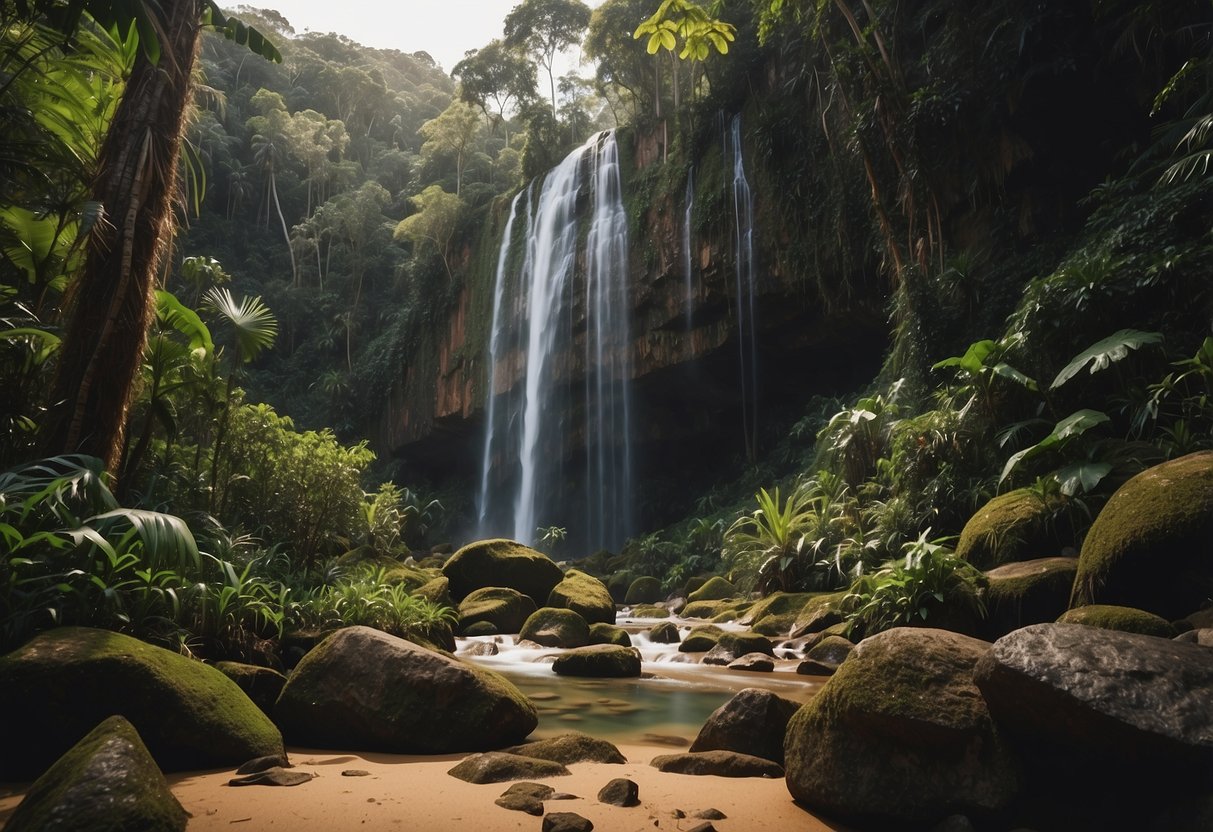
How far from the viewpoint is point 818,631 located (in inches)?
334

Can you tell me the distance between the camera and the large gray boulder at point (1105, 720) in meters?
2.53

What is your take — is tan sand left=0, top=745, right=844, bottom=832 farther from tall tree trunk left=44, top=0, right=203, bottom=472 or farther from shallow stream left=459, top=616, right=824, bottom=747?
tall tree trunk left=44, top=0, right=203, bottom=472

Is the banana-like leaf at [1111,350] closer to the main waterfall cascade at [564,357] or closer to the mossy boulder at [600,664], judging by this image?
the mossy boulder at [600,664]

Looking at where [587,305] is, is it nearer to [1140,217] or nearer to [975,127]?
[975,127]

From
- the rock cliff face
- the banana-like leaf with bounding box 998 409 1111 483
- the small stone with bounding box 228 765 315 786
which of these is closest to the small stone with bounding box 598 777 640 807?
the small stone with bounding box 228 765 315 786

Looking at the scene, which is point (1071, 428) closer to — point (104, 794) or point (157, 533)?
point (157, 533)

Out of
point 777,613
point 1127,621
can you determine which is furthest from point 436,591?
point 1127,621

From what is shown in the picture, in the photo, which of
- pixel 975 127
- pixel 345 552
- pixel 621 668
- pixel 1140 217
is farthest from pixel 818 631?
pixel 975 127

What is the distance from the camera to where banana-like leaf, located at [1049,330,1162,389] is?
7270 mm

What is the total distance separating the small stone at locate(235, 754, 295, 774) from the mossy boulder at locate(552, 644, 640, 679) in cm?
425

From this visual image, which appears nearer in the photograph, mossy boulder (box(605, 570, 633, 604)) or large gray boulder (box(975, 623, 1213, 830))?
large gray boulder (box(975, 623, 1213, 830))

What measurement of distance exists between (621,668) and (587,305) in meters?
16.7

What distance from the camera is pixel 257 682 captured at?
15.5ft

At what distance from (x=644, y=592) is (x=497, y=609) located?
21.4 feet
